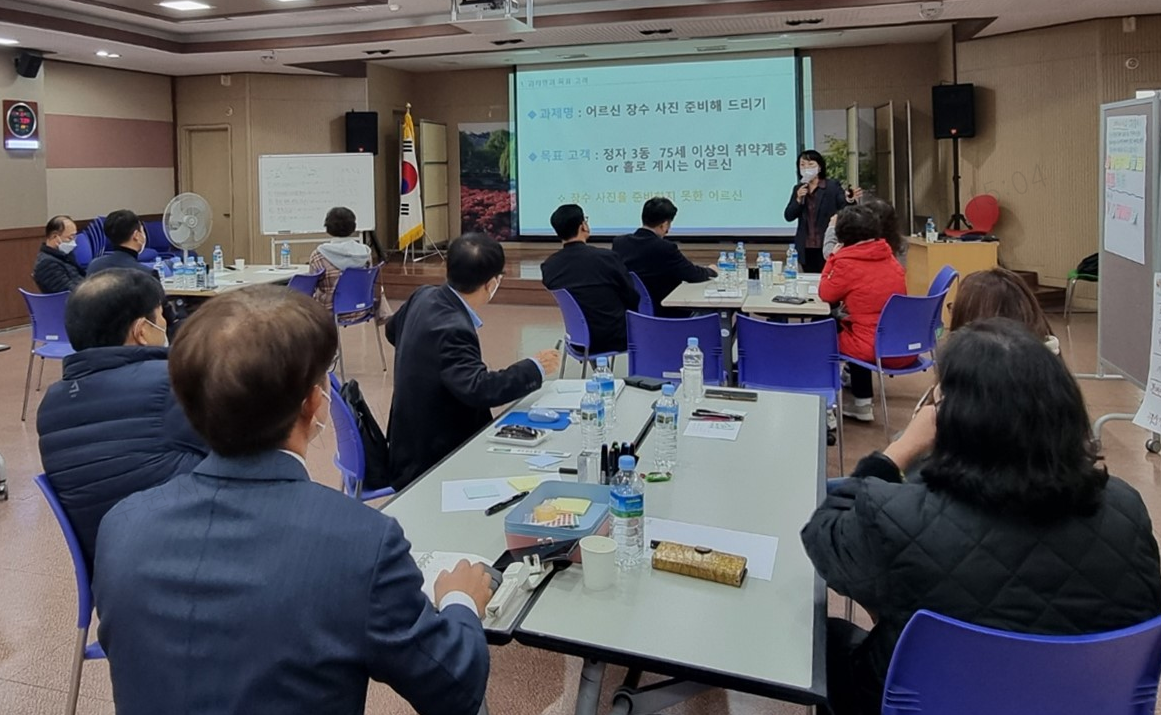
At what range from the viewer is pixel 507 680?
8.01ft

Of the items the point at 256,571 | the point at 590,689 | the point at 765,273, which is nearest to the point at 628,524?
the point at 590,689

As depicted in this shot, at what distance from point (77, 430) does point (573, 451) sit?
1.19m

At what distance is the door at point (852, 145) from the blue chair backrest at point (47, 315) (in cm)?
791

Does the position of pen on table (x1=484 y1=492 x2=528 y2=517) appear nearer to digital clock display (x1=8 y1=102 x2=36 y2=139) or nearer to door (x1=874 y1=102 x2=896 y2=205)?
digital clock display (x1=8 y1=102 x2=36 y2=139)

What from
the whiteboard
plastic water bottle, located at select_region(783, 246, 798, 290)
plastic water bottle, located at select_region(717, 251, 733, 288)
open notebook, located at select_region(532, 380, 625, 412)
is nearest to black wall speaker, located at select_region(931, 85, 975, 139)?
plastic water bottle, located at select_region(783, 246, 798, 290)

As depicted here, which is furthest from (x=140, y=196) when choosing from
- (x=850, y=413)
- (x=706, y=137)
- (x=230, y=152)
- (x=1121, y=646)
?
(x=1121, y=646)

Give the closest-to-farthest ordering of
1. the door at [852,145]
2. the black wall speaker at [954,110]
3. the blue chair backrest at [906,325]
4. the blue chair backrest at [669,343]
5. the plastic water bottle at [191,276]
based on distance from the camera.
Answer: the blue chair backrest at [669,343], the blue chair backrest at [906,325], the plastic water bottle at [191,276], the black wall speaker at [954,110], the door at [852,145]

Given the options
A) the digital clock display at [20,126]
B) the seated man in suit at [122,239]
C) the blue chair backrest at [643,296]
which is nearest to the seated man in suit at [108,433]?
the seated man in suit at [122,239]

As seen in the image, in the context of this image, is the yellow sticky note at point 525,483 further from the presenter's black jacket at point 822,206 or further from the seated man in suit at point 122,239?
the presenter's black jacket at point 822,206

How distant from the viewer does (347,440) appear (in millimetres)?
2609

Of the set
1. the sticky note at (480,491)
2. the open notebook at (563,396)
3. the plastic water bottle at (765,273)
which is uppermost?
the plastic water bottle at (765,273)

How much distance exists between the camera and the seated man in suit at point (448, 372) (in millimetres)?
2557

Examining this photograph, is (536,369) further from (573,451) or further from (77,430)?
(77,430)

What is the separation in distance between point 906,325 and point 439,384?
2.62 m
